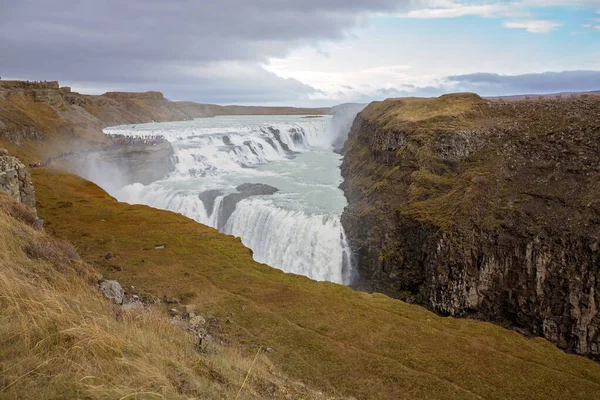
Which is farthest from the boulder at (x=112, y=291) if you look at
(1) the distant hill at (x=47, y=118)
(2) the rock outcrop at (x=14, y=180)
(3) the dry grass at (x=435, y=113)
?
(1) the distant hill at (x=47, y=118)

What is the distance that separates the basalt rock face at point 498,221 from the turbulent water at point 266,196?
2135 mm

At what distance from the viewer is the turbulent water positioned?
94.8 ft

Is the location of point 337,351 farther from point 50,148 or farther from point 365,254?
point 50,148

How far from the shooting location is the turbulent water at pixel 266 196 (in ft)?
94.8

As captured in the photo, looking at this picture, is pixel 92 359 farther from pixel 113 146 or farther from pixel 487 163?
pixel 113 146

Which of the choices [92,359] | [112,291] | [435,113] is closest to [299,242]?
[112,291]

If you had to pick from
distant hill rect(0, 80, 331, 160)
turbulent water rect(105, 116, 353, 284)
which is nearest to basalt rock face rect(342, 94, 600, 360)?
turbulent water rect(105, 116, 353, 284)

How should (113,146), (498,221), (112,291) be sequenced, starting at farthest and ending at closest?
(113,146), (498,221), (112,291)

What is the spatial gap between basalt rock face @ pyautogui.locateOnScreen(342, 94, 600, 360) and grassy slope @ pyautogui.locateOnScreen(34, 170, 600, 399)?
6.70m

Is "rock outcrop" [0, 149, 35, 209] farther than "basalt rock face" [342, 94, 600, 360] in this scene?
No

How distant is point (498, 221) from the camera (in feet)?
75.7

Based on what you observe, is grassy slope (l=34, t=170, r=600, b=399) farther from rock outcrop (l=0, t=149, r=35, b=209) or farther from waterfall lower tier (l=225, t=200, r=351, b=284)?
waterfall lower tier (l=225, t=200, r=351, b=284)

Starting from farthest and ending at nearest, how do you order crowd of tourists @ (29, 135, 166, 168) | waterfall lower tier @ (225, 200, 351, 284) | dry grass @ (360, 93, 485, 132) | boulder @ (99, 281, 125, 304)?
crowd of tourists @ (29, 135, 166, 168)
dry grass @ (360, 93, 485, 132)
waterfall lower tier @ (225, 200, 351, 284)
boulder @ (99, 281, 125, 304)

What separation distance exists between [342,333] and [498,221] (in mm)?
13844
